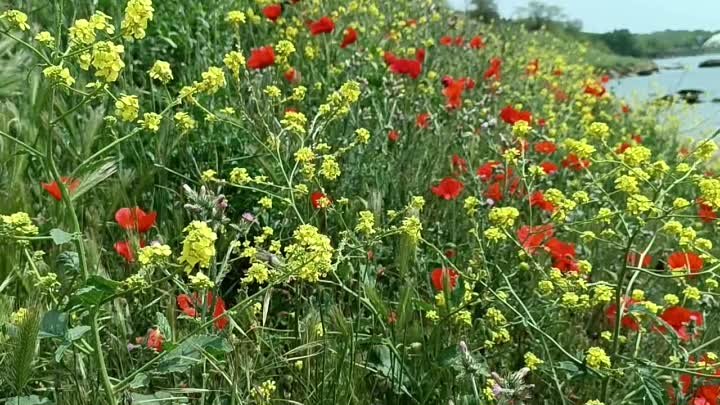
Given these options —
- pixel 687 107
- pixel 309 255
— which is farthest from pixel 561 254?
pixel 687 107

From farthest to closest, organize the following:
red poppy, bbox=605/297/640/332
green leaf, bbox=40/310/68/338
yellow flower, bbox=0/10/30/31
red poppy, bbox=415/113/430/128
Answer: red poppy, bbox=415/113/430/128 < red poppy, bbox=605/297/640/332 < yellow flower, bbox=0/10/30/31 < green leaf, bbox=40/310/68/338

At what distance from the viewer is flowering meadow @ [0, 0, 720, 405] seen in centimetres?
122

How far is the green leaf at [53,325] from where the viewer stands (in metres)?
1.08

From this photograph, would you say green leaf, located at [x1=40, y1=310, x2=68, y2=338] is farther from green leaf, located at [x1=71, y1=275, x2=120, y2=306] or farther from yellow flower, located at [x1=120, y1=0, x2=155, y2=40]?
yellow flower, located at [x1=120, y1=0, x2=155, y2=40]

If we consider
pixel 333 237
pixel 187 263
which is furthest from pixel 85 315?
pixel 333 237

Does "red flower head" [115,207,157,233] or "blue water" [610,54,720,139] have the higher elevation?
"red flower head" [115,207,157,233]

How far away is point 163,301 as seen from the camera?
1.75m

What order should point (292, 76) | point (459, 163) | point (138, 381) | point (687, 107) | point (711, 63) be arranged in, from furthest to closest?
point (711, 63) → point (687, 107) → point (292, 76) → point (459, 163) → point (138, 381)

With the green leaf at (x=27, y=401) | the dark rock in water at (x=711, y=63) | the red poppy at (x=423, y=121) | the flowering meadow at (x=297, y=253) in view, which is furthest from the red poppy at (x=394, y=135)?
the dark rock in water at (x=711, y=63)

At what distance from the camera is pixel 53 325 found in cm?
109

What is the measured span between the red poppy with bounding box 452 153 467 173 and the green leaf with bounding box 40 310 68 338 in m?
1.64

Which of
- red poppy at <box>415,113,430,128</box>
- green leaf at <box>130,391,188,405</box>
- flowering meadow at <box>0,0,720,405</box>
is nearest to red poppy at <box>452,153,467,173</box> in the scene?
flowering meadow at <box>0,0,720,405</box>

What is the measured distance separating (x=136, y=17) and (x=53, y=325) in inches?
17.6

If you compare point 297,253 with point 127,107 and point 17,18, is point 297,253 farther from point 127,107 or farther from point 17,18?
point 17,18
